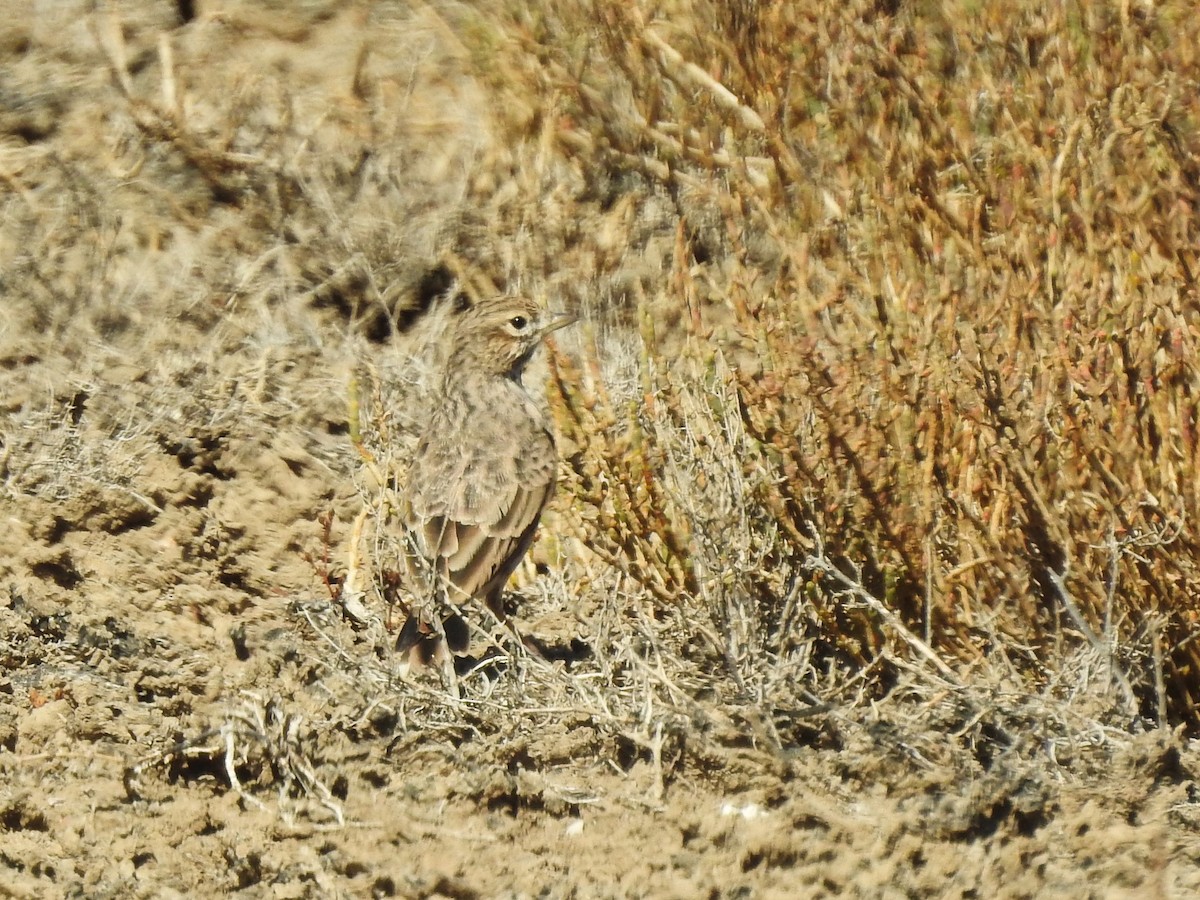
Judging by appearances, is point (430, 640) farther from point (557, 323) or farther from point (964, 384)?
point (964, 384)

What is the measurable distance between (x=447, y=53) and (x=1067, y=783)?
498cm

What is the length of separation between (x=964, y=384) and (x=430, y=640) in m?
1.77

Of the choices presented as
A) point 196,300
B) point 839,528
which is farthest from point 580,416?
point 196,300

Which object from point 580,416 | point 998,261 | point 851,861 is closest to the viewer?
point 851,861

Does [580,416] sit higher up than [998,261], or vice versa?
[998,261]

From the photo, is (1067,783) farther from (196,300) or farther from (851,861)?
(196,300)

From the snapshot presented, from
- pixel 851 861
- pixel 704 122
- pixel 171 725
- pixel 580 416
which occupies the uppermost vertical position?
pixel 704 122

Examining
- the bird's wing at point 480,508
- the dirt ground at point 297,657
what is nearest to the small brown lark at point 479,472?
the bird's wing at point 480,508

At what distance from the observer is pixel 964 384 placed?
4.86 m

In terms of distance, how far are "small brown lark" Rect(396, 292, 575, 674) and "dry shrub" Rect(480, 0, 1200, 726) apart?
11.7 inches

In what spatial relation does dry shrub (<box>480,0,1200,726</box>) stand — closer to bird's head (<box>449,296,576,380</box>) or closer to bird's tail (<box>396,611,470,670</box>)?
bird's tail (<box>396,611,470,670</box>)

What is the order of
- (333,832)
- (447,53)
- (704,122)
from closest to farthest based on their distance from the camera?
1. (333,832)
2. (704,122)
3. (447,53)

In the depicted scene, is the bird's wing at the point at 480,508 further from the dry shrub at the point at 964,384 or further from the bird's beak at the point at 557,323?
the bird's beak at the point at 557,323

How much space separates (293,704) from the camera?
16.0ft
